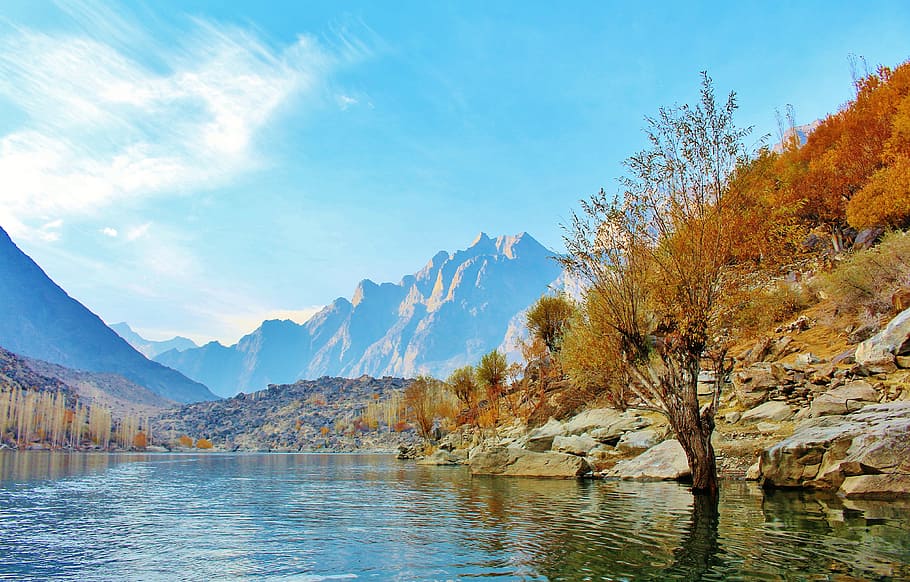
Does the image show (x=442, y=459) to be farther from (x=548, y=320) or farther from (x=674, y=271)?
(x=674, y=271)

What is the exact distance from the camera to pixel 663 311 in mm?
20328

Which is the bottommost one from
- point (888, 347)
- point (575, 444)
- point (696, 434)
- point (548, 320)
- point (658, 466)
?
point (658, 466)

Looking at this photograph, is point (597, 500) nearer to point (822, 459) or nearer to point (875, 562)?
point (822, 459)

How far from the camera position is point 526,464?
34969mm

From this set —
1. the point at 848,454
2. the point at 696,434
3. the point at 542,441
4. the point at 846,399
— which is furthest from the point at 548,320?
the point at 848,454

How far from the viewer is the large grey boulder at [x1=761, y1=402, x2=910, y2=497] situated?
17547mm

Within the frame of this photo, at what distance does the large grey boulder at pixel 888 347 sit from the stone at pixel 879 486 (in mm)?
9305

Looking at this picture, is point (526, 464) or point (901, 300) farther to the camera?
point (526, 464)

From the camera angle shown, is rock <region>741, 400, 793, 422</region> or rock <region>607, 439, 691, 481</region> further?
rock <region>741, 400, 793, 422</region>

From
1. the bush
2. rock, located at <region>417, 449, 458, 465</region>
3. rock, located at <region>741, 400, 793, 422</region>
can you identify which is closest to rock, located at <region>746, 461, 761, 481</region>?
rock, located at <region>741, 400, 793, 422</region>

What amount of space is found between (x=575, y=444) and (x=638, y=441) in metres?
4.88

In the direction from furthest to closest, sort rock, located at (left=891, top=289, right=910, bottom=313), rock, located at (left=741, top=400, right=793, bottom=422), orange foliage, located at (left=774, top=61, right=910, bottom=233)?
1. orange foliage, located at (left=774, top=61, right=910, bottom=233)
2. rock, located at (left=891, top=289, right=910, bottom=313)
3. rock, located at (left=741, top=400, right=793, bottom=422)

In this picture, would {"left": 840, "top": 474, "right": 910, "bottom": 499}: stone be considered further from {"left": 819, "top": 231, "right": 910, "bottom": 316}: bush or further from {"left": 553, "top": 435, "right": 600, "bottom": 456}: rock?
{"left": 553, "top": 435, "right": 600, "bottom": 456}: rock

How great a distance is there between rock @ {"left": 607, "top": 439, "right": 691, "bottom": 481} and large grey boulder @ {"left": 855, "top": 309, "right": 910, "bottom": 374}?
893 centimetres
